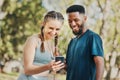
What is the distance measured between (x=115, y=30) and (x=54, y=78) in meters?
0.49

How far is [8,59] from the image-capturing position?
5.66 feet

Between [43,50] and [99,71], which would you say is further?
[43,50]

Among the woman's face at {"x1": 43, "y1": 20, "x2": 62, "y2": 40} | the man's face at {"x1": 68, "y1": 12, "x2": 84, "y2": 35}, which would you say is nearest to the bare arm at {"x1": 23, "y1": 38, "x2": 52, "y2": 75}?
the woman's face at {"x1": 43, "y1": 20, "x2": 62, "y2": 40}

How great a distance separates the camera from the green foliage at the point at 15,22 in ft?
5.65

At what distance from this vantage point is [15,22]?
1.74 meters

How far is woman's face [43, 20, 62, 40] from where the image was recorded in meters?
1.49

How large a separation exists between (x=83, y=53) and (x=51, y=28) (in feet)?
1.09

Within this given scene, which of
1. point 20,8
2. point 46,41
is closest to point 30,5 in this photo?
point 20,8

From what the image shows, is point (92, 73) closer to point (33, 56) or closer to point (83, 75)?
point (83, 75)

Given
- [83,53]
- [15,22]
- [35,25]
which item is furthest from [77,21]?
[15,22]

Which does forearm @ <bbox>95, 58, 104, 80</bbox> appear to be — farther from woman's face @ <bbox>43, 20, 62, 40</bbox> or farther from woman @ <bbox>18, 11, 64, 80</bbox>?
woman's face @ <bbox>43, 20, 62, 40</bbox>

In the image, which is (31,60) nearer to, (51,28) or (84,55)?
(51,28)

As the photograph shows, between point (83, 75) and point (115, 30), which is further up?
point (115, 30)

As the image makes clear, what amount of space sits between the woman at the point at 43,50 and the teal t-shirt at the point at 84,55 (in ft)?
0.28
